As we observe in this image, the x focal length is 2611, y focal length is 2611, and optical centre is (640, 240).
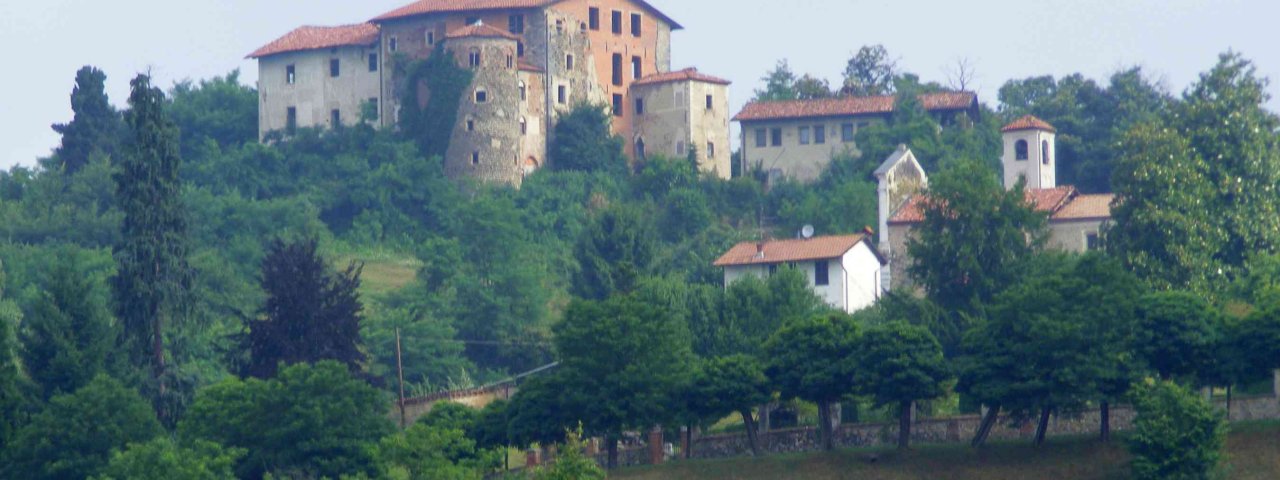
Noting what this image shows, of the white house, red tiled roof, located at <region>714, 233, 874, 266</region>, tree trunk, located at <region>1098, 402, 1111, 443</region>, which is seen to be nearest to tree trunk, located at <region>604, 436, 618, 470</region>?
tree trunk, located at <region>1098, 402, 1111, 443</region>

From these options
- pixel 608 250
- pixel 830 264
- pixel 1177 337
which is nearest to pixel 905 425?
pixel 1177 337

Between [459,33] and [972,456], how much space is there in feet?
137

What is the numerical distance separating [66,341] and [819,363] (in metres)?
19.0

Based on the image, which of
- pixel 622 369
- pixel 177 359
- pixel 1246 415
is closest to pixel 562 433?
pixel 622 369

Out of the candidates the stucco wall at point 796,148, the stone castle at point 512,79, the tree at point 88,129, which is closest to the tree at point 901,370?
the stone castle at point 512,79

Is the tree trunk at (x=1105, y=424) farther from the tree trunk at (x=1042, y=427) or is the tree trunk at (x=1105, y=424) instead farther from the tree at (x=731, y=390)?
the tree at (x=731, y=390)

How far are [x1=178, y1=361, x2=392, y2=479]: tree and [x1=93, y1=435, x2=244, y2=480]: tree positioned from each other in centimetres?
137

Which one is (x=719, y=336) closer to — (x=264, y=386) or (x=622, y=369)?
(x=622, y=369)

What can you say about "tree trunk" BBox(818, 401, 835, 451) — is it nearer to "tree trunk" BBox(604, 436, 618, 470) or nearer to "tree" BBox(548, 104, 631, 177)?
"tree trunk" BBox(604, 436, 618, 470)

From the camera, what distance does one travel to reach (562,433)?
63.6 meters

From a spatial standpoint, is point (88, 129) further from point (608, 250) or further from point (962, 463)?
point (962, 463)

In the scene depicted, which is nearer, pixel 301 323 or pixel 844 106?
pixel 301 323

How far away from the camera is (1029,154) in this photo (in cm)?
9212

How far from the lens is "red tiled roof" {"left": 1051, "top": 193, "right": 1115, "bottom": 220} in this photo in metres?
84.4
